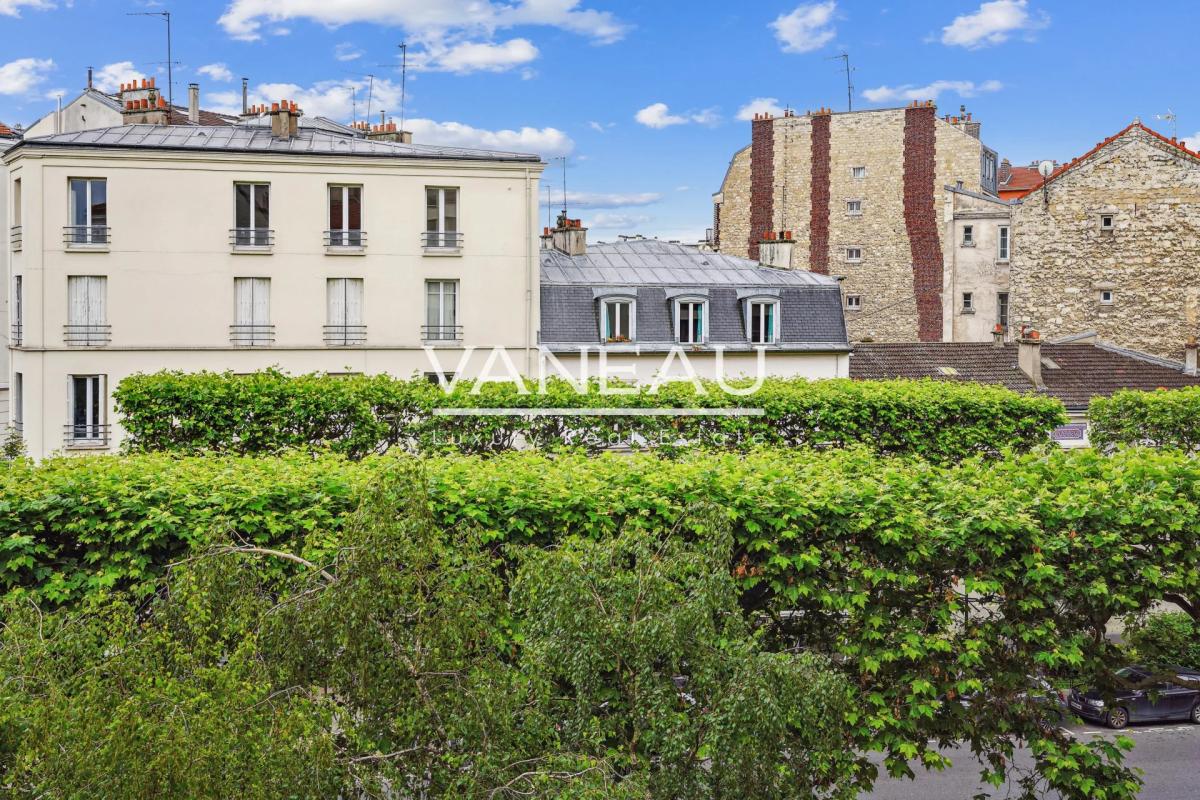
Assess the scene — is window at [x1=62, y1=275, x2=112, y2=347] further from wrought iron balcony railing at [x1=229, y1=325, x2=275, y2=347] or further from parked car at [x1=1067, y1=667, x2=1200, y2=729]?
parked car at [x1=1067, y1=667, x2=1200, y2=729]

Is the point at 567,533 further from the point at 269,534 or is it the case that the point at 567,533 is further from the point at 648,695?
the point at 648,695

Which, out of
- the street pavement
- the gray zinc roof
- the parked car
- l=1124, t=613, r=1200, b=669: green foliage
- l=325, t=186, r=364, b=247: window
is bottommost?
the street pavement

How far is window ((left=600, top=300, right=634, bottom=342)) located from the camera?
32312 mm

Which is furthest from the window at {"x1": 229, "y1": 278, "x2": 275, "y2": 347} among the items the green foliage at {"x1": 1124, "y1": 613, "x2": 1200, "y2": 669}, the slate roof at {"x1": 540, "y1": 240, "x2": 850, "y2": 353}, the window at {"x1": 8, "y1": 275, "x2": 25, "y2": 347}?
the green foliage at {"x1": 1124, "y1": 613, "x2": 1200, "y2": 669}

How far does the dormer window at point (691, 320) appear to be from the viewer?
32688 millimetres

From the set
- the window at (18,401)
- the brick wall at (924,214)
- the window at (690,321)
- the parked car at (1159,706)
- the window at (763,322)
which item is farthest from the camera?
the brick wall at (924,214)

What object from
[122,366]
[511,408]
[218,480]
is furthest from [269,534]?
[122,366]

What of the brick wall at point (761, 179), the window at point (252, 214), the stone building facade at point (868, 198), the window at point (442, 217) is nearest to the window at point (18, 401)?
the window at point (252, 214)

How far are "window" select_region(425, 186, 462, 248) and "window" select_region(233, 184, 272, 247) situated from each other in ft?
15.7

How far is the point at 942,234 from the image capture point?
52312 mm

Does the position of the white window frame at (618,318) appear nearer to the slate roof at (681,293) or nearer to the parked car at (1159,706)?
the slate roof at (681,293)

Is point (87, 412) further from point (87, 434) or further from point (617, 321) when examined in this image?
point (617, 321)

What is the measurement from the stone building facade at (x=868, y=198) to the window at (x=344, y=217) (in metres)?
26.0

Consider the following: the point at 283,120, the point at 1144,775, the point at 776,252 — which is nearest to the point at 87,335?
the point at 283,120
